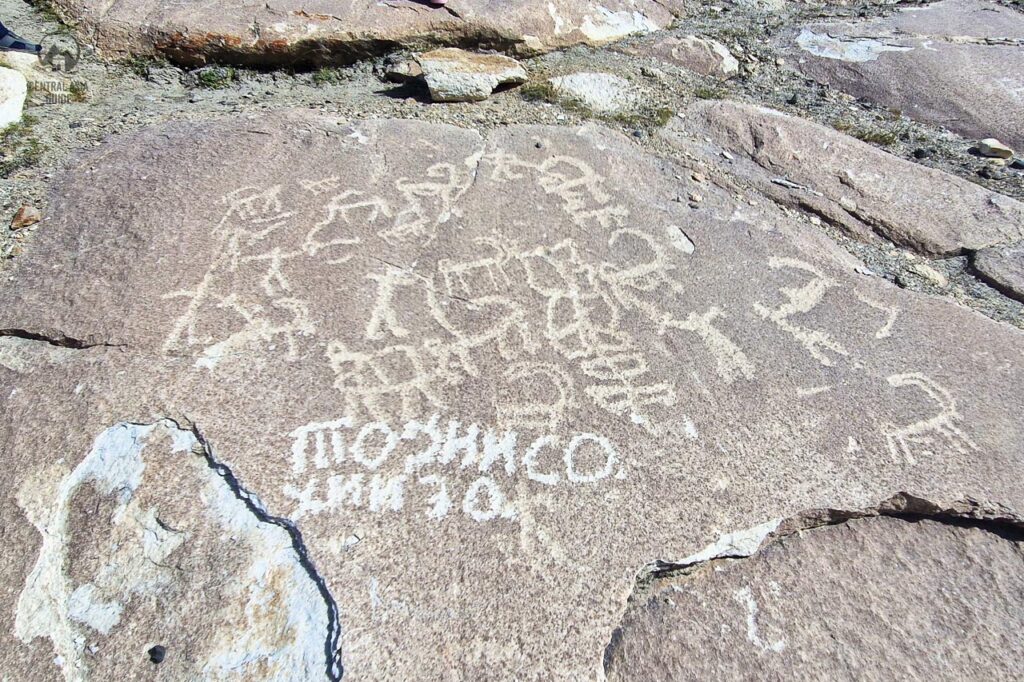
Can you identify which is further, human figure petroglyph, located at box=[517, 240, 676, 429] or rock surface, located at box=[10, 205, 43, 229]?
rock surface, located at box=[10, 205, 43, 229]

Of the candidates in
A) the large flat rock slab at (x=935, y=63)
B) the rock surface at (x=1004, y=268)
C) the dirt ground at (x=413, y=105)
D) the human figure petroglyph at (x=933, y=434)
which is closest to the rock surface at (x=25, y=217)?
the dirt ground at (x=413, y=105)

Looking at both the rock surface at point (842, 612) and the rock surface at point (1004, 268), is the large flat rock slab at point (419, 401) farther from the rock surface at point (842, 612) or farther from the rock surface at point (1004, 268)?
the rock surface at point (1004, 268)

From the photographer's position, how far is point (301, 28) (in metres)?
3.27

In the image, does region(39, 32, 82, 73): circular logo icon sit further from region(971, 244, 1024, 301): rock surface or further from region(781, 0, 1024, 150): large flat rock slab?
region(971, 244, 1024, 301): rock surface

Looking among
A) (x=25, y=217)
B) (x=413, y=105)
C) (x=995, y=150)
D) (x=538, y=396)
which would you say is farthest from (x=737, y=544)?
(x=995, y=150)

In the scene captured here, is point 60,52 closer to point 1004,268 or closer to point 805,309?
point 805,309

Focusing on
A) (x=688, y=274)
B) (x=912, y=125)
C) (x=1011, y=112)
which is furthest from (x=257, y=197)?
(x=1011, y=112)

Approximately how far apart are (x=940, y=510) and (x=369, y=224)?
6.07 ft

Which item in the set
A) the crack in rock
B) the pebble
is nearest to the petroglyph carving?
the crack in rock

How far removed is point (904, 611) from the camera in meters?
1.56

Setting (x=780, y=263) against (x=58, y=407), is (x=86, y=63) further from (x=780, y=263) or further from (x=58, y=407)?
(x=780, y=263)

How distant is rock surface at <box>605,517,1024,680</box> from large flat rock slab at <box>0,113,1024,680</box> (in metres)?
0.09

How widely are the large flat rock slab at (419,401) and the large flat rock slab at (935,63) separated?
148 cm

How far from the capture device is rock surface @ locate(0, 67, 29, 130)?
9.02 ft
